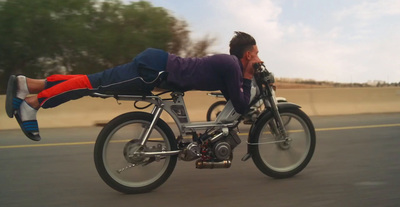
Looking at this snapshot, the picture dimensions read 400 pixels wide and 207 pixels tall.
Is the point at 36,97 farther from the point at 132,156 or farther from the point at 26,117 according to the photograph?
the point at 132,156

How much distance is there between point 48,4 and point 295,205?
10.8 meters

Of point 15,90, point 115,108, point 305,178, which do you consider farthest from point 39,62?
point 305,178

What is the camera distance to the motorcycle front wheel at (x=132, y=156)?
4.09 metres

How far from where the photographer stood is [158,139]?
430cm

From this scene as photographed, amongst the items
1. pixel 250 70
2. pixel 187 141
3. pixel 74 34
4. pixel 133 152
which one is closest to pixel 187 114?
pixel 187 141

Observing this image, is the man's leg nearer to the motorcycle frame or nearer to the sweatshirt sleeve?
the motorcycle frame

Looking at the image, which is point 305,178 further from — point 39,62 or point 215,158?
point 39,62

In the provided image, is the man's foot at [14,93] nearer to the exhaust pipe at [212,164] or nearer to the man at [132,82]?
the man at [132,82]

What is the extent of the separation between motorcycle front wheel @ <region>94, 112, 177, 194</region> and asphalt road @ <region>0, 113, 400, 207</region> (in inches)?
5.7


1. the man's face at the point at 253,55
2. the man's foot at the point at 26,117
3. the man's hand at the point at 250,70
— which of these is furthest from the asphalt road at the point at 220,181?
the man's face at the point at 253,55

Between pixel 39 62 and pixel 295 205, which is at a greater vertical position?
pixel 295 205

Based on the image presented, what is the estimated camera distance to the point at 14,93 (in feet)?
12.7

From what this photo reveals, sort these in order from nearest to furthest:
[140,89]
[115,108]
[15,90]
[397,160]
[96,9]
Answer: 1. [15,90]
2. [140,89]
3. [397,160]
4. [115,108]
5. [96,9]

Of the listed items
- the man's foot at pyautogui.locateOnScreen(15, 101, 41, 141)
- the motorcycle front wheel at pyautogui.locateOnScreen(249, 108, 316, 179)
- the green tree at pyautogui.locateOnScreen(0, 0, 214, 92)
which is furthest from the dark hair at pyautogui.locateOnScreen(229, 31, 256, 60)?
the green tree at pyautogui.locateOnScreen(0, 0, 214, 92)
